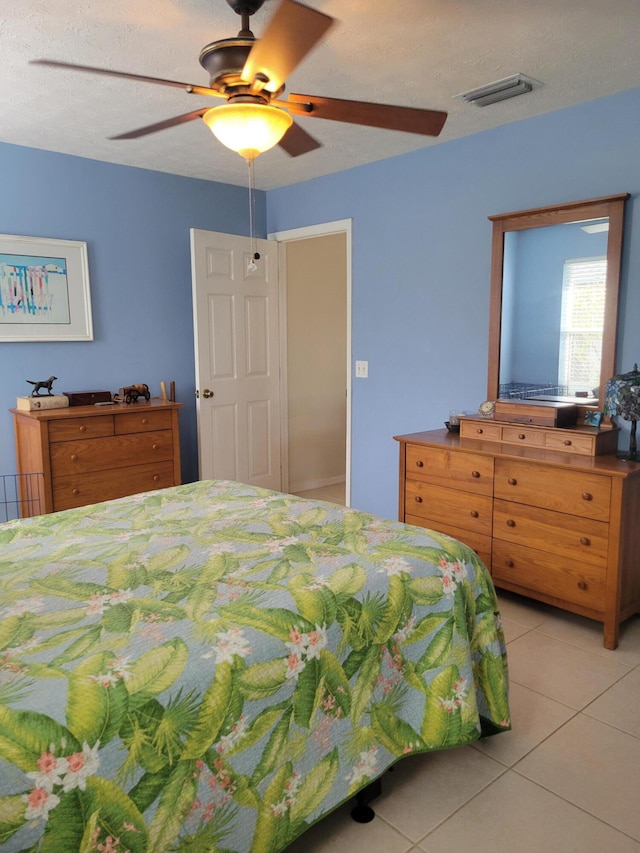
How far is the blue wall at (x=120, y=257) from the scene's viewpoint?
377cm

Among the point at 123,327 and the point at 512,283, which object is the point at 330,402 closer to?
the point at 123,327

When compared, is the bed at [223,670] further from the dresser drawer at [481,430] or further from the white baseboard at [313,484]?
the white baseboard at [313,484]

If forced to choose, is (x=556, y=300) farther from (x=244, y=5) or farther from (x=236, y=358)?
(x=236, y=358)

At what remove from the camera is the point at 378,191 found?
4070mm

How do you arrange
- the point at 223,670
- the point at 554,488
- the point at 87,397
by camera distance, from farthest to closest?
the point at 87,397, the point at 554,488, the point at 223,670

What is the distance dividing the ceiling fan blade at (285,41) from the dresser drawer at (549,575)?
224 cm

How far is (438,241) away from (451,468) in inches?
57.5

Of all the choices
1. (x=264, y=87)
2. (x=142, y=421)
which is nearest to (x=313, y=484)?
(x=142, y=421)

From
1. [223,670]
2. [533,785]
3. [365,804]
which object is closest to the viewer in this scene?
[223,670]

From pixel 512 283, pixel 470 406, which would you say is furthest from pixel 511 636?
pixel 512 283

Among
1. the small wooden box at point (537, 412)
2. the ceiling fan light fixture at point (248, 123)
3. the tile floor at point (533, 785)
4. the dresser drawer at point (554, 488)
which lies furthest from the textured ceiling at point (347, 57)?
the tile floor at point (533, 785)

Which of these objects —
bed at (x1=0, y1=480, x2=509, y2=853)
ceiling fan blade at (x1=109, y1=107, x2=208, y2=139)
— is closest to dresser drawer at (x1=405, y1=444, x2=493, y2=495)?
bed at (x1=0, y1=480, x2=509, y2=853)

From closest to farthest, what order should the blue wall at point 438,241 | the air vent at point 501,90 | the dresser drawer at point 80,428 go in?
the air vent at point 501,90 < the blue wall at point 438,241 < the dresser drawer at point 80,428

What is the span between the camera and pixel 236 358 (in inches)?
182
